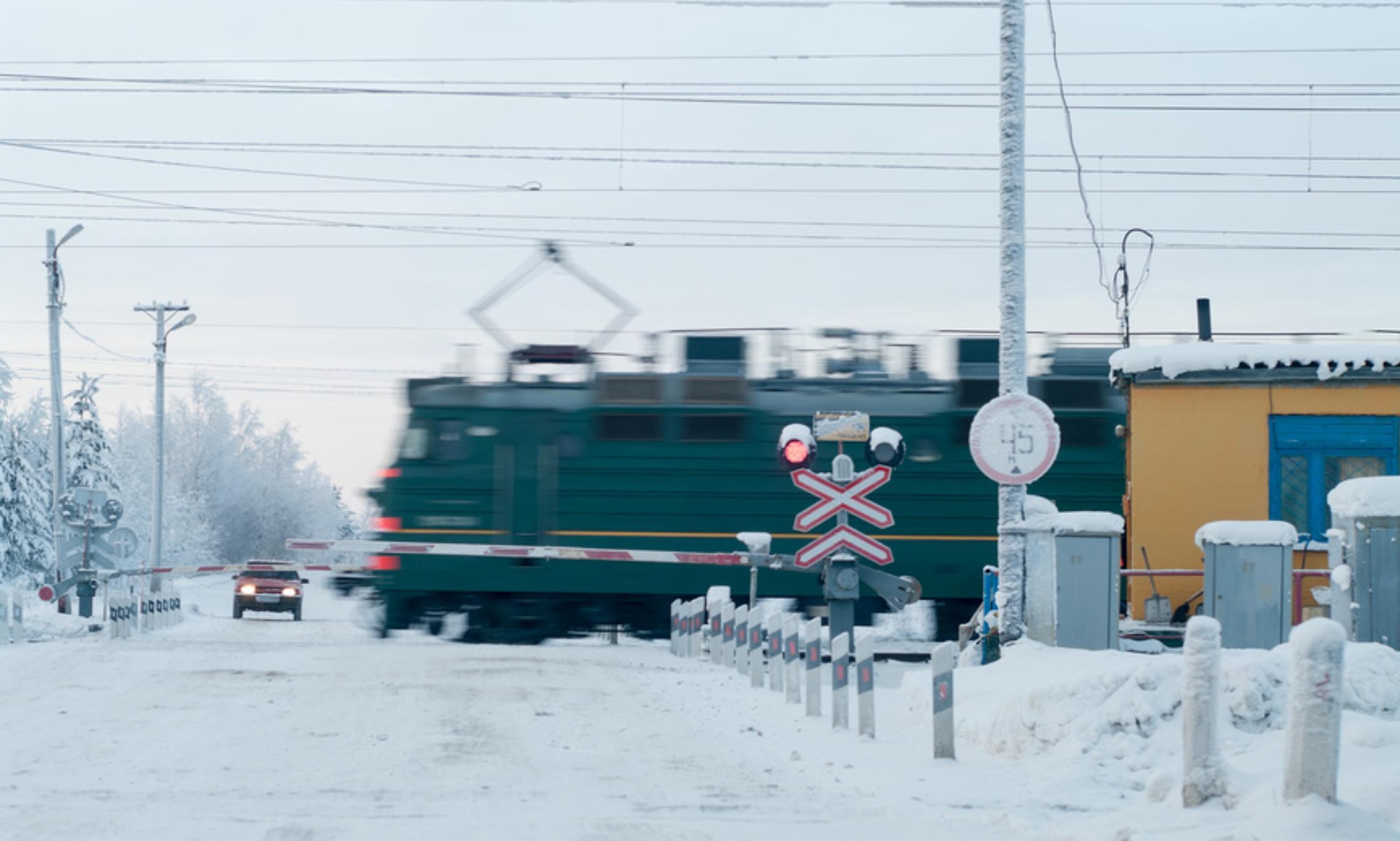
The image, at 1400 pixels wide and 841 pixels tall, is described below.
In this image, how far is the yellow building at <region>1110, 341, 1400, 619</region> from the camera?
62.4 feet

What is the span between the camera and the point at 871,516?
1747 centimetres

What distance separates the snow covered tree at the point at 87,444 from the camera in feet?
241

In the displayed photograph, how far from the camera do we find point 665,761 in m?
11.1

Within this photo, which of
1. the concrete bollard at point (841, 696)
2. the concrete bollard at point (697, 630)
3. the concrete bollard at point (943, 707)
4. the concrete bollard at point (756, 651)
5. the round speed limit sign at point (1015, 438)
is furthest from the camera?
the concrete bollard at point (697, 630)

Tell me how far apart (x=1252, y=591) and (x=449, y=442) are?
12.8m

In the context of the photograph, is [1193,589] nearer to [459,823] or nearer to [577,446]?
[577,446]

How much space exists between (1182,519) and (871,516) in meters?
4.30

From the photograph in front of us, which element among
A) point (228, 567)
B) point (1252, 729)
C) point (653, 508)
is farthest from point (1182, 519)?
point (228, 567)

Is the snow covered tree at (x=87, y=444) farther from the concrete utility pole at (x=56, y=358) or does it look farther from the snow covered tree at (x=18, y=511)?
the concrete utility pole at (x=56, y=358)

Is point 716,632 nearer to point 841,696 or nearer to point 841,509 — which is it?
point 841,509

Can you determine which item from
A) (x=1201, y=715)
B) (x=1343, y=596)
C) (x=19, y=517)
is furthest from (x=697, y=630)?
(x=19, y=517)

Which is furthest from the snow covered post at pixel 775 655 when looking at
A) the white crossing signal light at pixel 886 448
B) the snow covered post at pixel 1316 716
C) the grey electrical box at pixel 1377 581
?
the snow covered post at pixel 1316 716

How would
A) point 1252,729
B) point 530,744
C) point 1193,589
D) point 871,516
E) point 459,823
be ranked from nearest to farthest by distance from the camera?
point 459,823 → point 1252,729 → point 530,744 → point 871,516 → point 1193,589

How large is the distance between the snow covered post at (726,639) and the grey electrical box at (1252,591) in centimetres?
608
